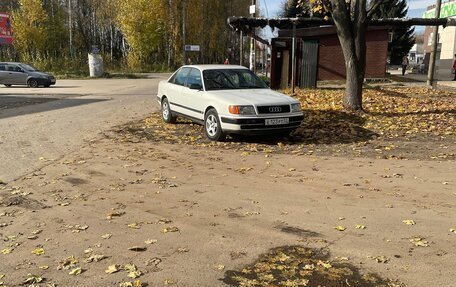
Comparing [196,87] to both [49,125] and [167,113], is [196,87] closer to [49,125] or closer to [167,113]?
[167,113]

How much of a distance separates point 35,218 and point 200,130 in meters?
6.07

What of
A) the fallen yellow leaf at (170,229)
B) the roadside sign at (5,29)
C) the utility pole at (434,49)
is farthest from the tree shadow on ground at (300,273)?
the roadside sign at (5,29)

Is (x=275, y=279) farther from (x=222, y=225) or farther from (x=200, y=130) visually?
(x=200, y=130)

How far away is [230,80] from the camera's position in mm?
10242

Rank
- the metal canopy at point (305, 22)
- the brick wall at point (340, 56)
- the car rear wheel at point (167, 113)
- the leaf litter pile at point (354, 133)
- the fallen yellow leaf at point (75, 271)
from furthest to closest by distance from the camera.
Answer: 1. the brick wall at point (340, 56)
2. the metal canopy at point (305, 22)
3. the car rear wheel at point (167, 113)
4. the leaf litter pile at point (354, 133)
5. the fallen yellow leaf at point (75, 271)

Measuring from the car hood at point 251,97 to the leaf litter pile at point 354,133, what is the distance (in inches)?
33.8

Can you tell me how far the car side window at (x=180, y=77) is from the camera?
10950mm

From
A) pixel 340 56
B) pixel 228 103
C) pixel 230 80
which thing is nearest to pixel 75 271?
pixel 228 103

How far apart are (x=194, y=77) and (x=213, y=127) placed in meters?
1.69

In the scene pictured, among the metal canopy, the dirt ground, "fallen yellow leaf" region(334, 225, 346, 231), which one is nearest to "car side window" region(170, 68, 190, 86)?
the dirt ground

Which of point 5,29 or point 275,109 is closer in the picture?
point 275,109

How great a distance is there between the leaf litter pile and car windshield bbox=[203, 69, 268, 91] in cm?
119

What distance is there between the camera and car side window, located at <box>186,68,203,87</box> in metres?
10.2

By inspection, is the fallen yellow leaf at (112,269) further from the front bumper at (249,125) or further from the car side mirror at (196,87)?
the car side mirror at (196,87)
